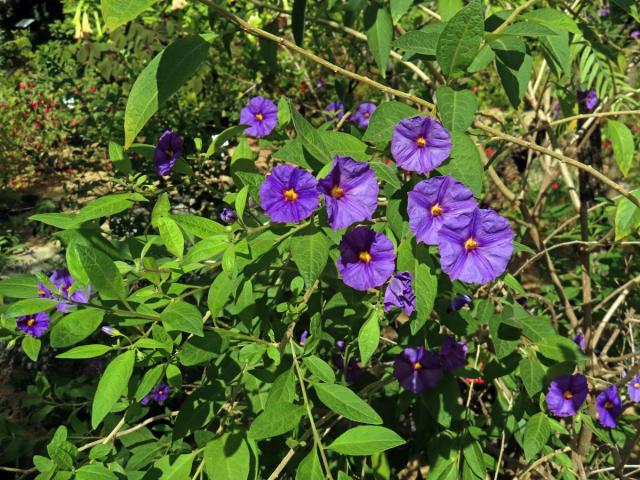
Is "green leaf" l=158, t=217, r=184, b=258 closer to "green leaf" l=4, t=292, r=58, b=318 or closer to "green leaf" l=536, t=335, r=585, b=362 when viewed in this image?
"green leaf" l=4, t=292, r=58, b=318

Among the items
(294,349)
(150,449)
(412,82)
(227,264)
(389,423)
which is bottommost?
(389,423)

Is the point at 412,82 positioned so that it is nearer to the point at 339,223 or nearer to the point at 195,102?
the point at 195,102

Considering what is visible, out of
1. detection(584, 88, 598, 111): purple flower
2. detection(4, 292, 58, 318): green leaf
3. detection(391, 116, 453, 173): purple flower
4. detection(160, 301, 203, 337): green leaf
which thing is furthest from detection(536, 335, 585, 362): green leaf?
detection(584, 88, 598, 111): purple flower

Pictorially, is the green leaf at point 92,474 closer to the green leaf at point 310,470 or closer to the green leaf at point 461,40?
the green leaf at point 310,470

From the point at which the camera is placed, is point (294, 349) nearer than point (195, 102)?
Yes

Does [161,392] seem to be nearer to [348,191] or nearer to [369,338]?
[369,338]

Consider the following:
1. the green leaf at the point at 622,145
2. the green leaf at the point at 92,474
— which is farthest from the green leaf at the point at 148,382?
the green leaf at the point at 622,145

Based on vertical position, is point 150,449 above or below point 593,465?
above

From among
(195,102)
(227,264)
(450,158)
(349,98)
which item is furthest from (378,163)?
(195,102)
